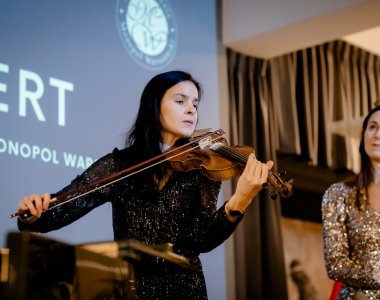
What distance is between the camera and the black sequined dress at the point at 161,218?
7.01 feet

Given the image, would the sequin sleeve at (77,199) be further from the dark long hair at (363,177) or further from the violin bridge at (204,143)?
the dark long hair at (363,177)

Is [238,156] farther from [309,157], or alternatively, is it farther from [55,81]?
[309,157]

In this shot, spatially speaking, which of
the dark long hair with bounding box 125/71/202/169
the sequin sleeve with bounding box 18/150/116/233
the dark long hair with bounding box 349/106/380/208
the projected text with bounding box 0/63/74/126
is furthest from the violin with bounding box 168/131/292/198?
the projected text with bounding box 0/63/74/126

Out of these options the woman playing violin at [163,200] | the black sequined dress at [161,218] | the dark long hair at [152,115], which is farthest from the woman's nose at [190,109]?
the black sequined dress at [161,218]

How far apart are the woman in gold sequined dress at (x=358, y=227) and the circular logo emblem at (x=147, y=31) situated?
54.0 inches

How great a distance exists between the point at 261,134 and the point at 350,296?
198 centimetres

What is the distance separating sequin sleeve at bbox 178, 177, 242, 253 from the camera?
2.07m

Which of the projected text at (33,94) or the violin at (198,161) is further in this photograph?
the projected text at (33,94)

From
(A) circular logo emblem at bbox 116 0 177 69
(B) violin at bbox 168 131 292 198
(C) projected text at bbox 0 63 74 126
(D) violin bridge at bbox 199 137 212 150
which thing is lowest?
(B) violin at bbox 168 131 292 198

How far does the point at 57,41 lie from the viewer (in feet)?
10.7

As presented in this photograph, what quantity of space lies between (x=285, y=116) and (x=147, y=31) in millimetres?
1263

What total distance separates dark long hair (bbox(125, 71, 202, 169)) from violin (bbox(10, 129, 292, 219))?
9cm

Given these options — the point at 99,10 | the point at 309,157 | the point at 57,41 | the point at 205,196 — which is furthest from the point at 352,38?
the point at 205,196

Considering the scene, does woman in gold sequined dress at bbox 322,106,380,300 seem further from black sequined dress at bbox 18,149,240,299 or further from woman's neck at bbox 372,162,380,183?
black sequined dress at bbox 18,149,240,299
